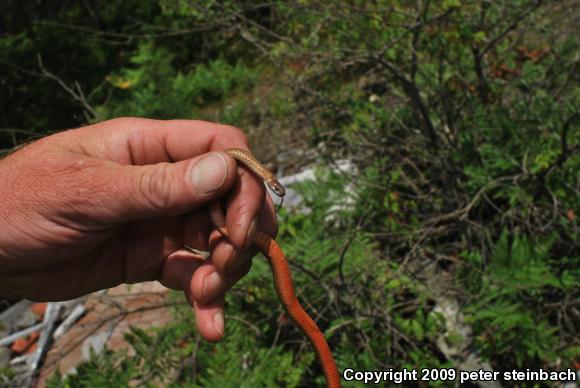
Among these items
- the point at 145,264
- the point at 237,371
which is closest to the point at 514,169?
the point at 237,371

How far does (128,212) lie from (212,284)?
558 mm

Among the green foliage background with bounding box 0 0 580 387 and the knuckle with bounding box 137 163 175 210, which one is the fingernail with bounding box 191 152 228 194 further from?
the green foliage background with bounding box 0 0 580 387

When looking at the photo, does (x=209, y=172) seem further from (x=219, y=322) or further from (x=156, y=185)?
(x=219, y=322)

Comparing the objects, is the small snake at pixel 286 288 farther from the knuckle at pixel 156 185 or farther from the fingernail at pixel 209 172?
the knuckle at pixel 156 185

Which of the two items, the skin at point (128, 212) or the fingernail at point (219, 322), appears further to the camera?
the fingernail at point (219, 322)

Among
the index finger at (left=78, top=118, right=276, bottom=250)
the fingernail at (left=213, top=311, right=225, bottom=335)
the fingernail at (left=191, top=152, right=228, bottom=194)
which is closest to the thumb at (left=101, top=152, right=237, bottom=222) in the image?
the fingernail at (left=191, top=152, right=228, bottom=194)

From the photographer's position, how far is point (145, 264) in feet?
9.46

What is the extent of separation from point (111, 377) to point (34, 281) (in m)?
1.43

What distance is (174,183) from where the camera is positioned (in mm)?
2199

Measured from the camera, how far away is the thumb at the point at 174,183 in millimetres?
2193

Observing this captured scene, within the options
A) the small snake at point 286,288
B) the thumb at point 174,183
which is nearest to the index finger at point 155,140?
the small snake at point 286,288

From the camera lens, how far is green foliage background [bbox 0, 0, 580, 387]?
3.63 m

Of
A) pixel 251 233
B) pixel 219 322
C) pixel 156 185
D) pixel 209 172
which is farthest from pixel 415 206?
pixel 156 185

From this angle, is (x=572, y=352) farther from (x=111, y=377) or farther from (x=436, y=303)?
(x=111, y=377)
